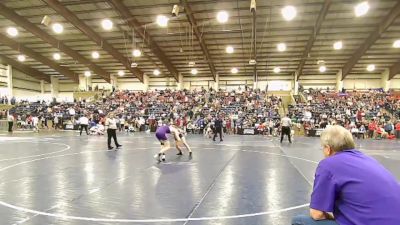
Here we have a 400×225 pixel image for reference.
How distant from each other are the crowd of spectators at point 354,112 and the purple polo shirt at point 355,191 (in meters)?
19.7

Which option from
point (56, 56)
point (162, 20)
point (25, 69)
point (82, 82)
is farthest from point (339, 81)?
point (25, 69)

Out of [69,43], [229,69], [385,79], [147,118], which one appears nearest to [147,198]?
[147,118]

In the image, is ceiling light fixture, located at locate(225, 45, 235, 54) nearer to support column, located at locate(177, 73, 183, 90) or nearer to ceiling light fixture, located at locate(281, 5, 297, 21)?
ceiling light fixture, located at locate(281, 5, 297, 21)

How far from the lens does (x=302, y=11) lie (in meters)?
24.5

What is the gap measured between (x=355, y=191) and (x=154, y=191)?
186 inches

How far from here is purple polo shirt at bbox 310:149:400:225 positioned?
2.03 metres

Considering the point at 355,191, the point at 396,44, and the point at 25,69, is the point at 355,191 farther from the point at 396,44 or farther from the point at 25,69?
the point at 25,69

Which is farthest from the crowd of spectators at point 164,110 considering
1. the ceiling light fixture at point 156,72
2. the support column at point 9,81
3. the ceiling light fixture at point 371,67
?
the ceiling light fixture at point 371,67

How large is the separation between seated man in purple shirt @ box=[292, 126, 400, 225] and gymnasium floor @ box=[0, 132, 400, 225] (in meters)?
2.42

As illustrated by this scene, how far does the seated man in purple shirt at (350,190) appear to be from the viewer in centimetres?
203

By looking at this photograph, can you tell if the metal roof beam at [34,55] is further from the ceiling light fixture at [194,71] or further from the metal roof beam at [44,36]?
the ceiling light fixture at [194,71]

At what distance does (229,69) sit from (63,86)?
2369 cm

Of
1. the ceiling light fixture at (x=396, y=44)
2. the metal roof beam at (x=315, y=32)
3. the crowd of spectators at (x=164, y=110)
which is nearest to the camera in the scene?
the metal roof beam at (x=315, y=32)

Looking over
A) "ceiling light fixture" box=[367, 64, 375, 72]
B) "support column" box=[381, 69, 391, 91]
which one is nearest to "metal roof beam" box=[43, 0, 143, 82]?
"ceiling light fixture" box=[367, 64, 375, 72]
